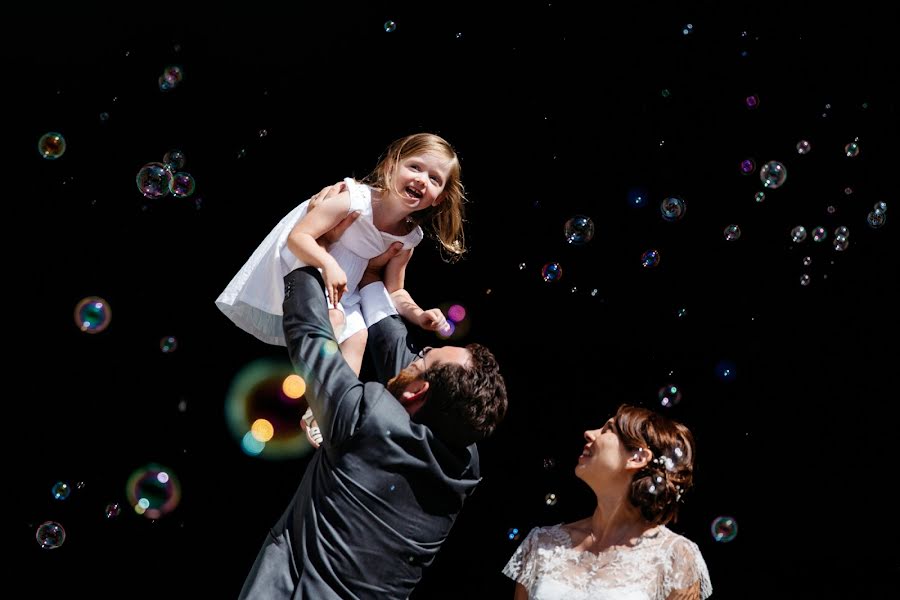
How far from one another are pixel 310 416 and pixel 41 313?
3.56 ft

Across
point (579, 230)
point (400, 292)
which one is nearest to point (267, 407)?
point (400, 292)

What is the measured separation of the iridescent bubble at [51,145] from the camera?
2.97 metres

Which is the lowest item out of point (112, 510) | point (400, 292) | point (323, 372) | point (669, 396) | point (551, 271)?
point (112, 510)

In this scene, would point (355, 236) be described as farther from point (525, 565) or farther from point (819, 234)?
point (819, 234)

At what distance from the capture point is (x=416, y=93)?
3465 mm

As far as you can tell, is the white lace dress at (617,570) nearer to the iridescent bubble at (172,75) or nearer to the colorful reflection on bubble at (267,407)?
the colorful reflection on bubble at (267,407)

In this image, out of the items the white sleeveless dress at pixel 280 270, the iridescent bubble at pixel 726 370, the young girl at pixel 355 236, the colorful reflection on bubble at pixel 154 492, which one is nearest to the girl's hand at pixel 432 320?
the young girl at pixel 355 236

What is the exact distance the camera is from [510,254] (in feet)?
12.0

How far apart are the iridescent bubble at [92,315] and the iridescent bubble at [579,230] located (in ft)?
5.47

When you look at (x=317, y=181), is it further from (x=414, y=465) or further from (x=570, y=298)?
(x=414, y=465)

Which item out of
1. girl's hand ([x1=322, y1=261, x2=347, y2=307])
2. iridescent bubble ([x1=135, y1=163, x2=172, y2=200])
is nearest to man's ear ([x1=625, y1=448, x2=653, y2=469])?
girl's hand ([x1=322, y1=261, x2=347, y2=307])

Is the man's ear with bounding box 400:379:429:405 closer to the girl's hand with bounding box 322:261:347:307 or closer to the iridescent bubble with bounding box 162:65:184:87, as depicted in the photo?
the girl's hand with bounding box 322:261:347:307

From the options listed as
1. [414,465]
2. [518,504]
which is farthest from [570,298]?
[414,465]

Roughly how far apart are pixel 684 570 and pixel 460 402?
100 centimetres
